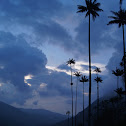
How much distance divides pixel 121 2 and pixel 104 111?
11690 cm

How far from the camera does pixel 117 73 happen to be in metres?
67.8

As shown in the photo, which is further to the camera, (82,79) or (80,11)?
(82,79)

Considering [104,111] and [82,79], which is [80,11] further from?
[104,111]

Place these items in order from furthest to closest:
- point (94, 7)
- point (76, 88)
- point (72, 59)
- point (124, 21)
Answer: point (76, 88)
point (72, 59)
point (124, 21)
point (94, 7)

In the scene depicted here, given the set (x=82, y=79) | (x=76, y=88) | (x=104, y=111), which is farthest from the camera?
(x=104, y=111)

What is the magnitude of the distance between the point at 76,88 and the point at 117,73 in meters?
32.4

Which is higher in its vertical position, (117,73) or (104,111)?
Answer: (117,73)

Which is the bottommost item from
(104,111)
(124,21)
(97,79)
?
(104,111)

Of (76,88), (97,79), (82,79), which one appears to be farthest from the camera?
Result: (97,79)

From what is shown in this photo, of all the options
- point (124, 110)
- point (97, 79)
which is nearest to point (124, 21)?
point (97, 79)

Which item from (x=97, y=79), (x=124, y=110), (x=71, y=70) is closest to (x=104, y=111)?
(x=124, y=110)

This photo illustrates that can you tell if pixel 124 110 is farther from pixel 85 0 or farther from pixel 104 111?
pixel 85 0

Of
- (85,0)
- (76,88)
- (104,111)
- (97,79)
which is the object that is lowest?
(104,111)

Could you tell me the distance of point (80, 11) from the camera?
39438 millimetres
